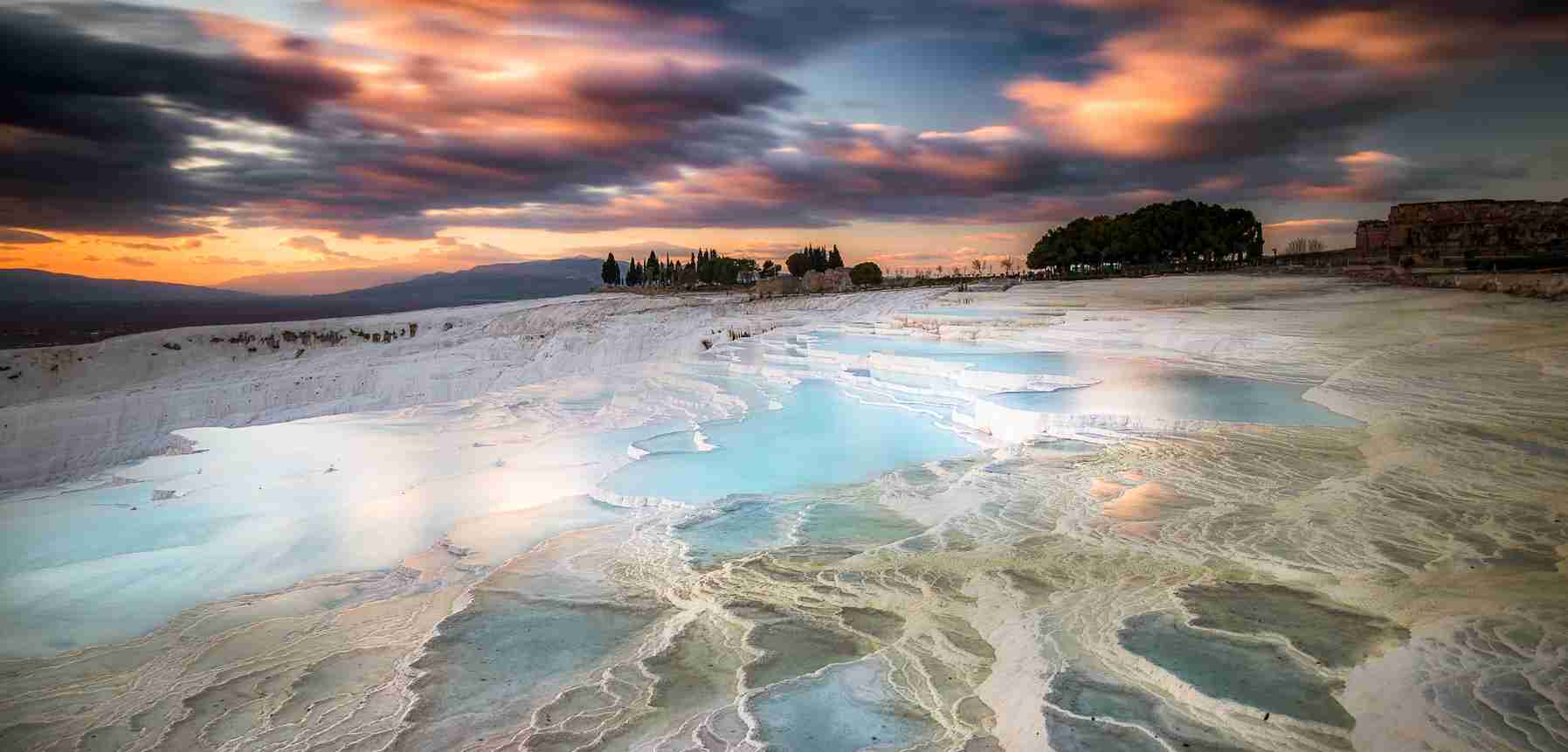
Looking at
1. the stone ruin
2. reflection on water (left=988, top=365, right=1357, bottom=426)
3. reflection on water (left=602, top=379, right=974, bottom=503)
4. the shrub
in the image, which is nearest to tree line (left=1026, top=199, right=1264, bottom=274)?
the shrub

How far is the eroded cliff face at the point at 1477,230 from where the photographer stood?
20.4 metres

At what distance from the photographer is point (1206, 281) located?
25.4 meters

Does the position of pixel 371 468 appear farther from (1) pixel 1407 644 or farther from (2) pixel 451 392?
(2) pixel 451 392

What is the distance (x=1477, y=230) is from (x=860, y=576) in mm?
25690

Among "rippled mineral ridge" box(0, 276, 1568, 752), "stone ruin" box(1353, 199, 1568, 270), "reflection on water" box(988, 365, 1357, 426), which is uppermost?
"stone ruin" box(1353, 199, 1568, 270)

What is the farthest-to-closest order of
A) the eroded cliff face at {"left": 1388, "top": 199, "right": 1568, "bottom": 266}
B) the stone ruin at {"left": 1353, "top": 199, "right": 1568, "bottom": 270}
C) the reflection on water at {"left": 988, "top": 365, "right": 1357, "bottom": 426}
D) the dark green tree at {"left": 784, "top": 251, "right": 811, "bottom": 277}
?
the dark green tree at {"left": 784, "top": 251, "right": 811, "bottom": 277}, the eroded cliff face at {"left": 1388, "top": 199, "right": 1568, "bottom": 266}, the stone ruin at {"left": 1353, "top": 199, "right": 1568, "bottom": 270}, the reflection on water at {"left": 988, "top": 365, "right": 1357, "bottom": 426}

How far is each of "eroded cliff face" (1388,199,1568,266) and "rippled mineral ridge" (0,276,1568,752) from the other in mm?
13167

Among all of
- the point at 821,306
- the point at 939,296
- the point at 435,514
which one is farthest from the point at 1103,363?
the point at 821,306

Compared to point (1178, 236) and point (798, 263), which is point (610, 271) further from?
point (1178, 236)

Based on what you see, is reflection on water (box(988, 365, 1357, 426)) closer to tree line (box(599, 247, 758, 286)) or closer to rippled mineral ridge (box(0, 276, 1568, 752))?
rippled mineral ridge (box(0, 276, 1568, 752))

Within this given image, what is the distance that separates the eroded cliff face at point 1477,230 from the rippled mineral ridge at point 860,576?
13.2m

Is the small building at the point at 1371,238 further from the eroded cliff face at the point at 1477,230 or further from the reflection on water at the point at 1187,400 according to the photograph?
the reflection on water at the point at 1187,400

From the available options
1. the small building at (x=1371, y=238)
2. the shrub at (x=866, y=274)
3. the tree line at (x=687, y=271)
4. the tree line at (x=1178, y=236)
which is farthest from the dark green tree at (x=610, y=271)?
the small building at (x=1371, y=238)

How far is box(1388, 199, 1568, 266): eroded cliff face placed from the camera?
20.4m
